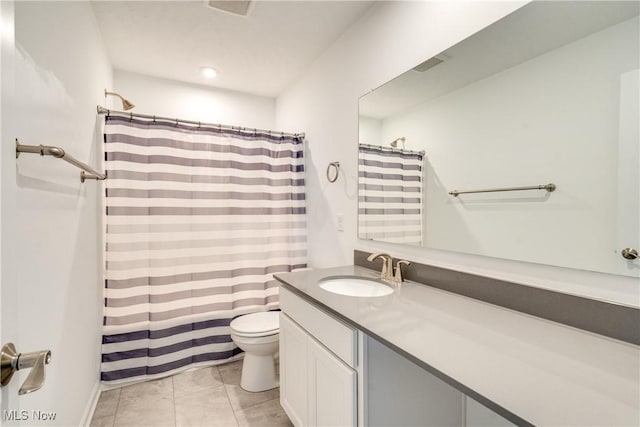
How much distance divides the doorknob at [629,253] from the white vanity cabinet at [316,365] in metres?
0.84

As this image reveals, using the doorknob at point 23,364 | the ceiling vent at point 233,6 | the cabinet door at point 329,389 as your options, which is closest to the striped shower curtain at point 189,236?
the ceiling vent at point 233,6

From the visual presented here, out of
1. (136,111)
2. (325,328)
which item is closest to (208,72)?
(136,111)

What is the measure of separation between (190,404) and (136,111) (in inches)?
91.2

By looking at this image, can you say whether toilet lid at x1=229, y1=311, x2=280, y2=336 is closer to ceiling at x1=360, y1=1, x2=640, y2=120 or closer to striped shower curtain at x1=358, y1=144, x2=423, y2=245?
striped shower curtain at x1=358, y1=144, x2=423, y2=245

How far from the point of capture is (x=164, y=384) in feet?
6.91

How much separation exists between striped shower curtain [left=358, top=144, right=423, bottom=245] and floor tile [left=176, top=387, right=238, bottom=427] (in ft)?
4.44

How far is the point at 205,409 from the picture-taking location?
1.84m

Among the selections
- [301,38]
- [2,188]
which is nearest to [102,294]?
[2,188]

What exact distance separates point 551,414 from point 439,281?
32.9 inches

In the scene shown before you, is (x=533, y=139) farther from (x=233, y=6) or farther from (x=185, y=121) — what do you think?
(x=185, y=121)

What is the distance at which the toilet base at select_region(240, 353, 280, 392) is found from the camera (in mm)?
2027

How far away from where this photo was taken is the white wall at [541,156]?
0.90m

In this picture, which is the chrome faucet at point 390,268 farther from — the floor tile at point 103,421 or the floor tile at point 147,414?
the floor tile at point 103,421

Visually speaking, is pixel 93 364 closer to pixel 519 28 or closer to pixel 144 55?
pixel 144 55
